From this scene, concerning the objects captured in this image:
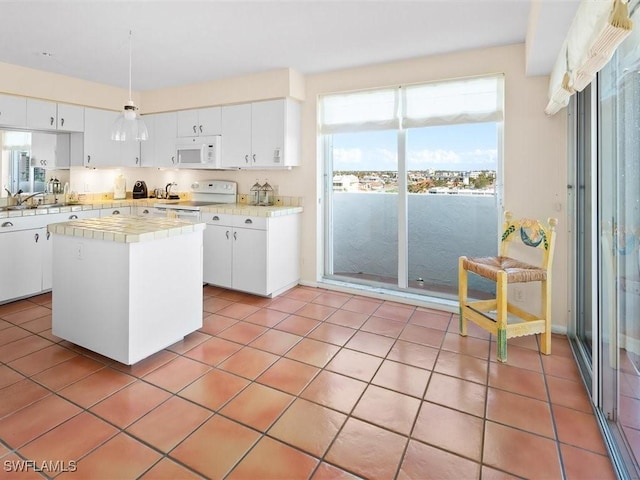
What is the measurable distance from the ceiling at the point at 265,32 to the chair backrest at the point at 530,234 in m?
1.21

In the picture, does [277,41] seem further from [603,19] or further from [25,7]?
[603,19]

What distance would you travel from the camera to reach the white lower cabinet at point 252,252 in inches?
151

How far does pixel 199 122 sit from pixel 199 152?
1.30 feet

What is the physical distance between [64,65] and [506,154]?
4.55 metres

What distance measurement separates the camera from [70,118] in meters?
4.36

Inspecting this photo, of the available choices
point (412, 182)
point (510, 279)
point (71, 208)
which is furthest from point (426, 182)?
point (71, 208)

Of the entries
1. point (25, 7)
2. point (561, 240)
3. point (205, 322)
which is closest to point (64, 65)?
point (25, 7)

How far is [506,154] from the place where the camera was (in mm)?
3209

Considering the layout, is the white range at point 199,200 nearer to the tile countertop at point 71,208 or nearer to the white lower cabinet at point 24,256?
the tile countertop at point 71,208

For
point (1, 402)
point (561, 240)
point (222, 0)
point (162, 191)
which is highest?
point (222, 0)

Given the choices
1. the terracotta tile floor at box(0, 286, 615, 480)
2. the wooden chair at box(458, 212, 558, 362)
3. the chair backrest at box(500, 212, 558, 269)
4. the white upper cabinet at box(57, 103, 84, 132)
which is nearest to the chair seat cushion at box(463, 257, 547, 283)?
the wooden chair at box(458, 212, 558, 362)

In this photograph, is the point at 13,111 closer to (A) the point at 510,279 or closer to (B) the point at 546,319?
(A) the point at 510,279
